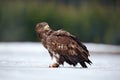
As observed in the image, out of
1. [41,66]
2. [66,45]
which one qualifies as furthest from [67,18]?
[41,66]

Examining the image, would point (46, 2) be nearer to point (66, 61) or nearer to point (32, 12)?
point (32, 12)

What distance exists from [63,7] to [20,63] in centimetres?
45

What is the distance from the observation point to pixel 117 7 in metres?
2.69

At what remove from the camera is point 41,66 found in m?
2.59

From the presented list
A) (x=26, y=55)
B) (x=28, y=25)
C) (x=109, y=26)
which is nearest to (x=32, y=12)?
(x=28, y=25)

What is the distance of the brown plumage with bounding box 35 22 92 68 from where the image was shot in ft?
8.54

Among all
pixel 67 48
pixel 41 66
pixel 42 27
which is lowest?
pixel 41 66

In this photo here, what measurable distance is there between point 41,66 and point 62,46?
0.18 meters

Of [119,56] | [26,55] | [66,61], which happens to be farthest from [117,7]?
[26,55]

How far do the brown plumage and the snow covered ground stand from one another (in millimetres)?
32

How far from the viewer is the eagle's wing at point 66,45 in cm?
261

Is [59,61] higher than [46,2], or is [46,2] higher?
[46,2]

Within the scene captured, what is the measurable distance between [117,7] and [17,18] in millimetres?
640

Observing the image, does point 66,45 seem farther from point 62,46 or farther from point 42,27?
point 42,27
